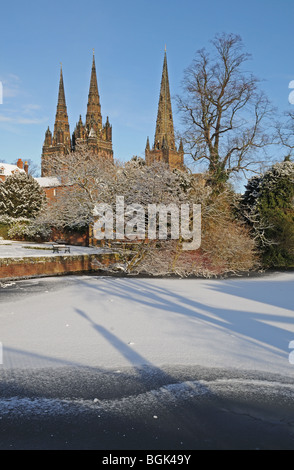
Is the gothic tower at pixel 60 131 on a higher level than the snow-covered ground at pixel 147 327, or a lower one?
higher

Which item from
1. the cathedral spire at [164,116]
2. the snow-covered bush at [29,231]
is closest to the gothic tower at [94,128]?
the cathedral spire at [164,116]

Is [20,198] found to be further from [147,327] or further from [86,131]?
[86,131]

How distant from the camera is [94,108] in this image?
9275 cm

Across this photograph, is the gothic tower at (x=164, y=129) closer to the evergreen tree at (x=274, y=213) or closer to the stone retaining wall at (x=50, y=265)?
the evergreen tree at (x=274, y=213)

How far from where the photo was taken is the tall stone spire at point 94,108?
9138 centimetres

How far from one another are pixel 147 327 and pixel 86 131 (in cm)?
8926

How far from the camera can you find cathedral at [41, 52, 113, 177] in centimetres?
9050

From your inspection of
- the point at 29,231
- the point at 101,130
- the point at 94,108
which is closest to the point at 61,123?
the point at 94,108

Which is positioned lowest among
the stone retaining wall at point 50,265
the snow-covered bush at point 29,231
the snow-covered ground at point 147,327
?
the snow-covered ground at point 147,327

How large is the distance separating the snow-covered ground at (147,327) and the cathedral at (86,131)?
7888 cm

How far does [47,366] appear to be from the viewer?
5609 millimetres

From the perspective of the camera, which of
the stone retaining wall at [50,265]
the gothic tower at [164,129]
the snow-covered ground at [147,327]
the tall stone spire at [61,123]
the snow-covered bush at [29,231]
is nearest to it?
the snow-covered ground at [147,327]

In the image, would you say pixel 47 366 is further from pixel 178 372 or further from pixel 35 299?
pixel 35 299

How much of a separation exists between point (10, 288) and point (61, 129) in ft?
302
